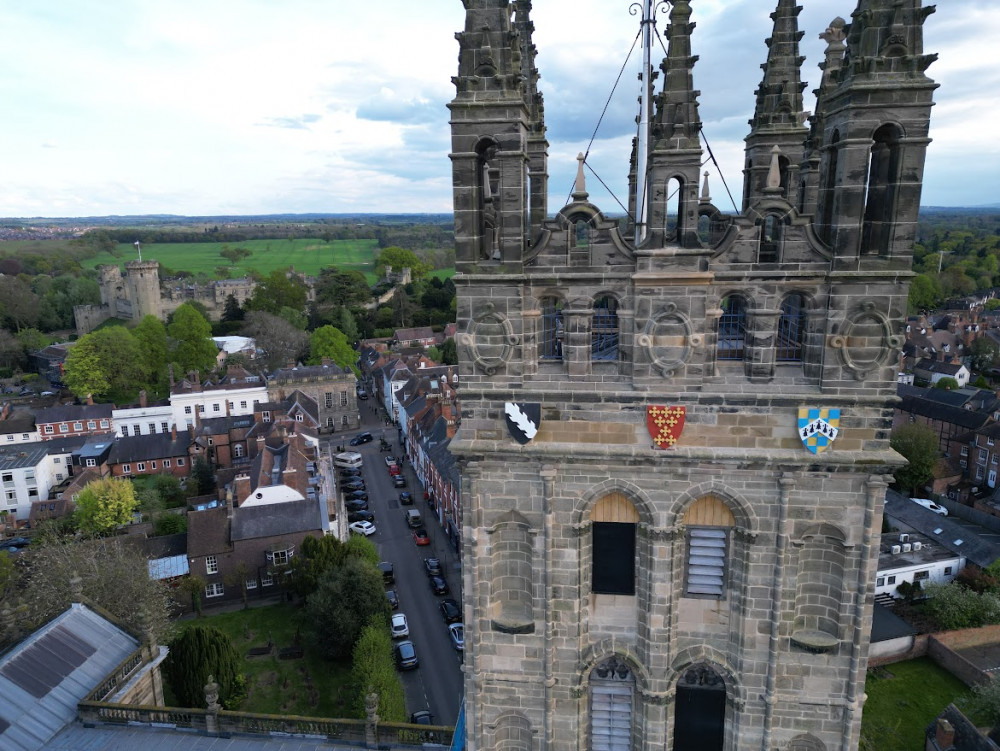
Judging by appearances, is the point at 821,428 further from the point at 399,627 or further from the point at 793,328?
the point at 399,627

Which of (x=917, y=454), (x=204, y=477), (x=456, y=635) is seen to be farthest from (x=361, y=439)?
(x=917, y=454)

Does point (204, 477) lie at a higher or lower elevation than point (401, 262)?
lower

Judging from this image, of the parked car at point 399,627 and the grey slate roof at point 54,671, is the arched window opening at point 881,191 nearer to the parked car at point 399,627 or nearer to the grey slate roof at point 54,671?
the grey slate roof at point 54,671

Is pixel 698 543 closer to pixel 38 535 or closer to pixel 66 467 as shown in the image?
pixel 38 535

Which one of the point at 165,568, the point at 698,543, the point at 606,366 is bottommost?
the point at 165,568

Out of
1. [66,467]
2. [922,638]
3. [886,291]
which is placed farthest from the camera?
[66,467]

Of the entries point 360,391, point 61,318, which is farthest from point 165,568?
point 61,318

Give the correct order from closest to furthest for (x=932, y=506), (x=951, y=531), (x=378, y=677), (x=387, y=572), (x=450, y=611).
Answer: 1. (x=378, y=677)
2. (x=450, y=611)
3. (x=387, y=572)
4. (x=951, y=531)
5. (x=932, y=506)

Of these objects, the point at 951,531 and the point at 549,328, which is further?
the point at 951,531
